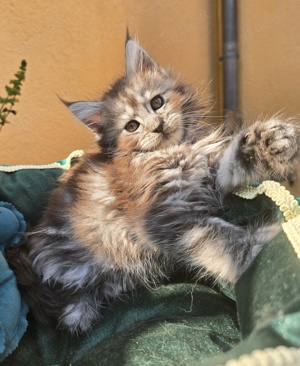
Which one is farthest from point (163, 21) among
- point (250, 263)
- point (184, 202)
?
point (250, 263)

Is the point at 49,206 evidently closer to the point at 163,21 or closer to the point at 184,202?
the point at 184,202

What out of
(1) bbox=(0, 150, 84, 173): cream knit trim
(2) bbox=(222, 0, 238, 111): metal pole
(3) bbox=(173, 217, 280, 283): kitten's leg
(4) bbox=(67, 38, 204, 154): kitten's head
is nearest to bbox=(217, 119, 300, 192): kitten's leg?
(3) bbox=(173, 217, 280, 283): kitten's leg

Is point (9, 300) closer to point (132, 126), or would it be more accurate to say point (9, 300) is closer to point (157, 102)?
point (132, 126)

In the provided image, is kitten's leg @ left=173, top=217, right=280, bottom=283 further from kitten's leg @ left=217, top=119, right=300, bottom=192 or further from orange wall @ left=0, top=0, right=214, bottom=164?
orange wall @ left=0, top=0, right=214, bottom=164

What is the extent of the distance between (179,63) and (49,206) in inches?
56.7

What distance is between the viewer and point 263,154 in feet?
3.29

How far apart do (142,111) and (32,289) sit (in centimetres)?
64

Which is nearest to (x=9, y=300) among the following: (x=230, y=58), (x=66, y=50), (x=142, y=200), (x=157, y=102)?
(x=142, y=200)

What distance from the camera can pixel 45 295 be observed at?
1.22 m

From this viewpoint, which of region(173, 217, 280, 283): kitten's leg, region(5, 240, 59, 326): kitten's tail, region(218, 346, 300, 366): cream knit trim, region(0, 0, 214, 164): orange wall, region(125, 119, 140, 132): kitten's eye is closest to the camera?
region(218, 346, 300, 366): cream knit trim

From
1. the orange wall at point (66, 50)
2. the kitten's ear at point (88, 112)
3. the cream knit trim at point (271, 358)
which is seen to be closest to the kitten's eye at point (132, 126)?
the kitten's ear at point (88, 112)

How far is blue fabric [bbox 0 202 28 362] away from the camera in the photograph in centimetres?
104

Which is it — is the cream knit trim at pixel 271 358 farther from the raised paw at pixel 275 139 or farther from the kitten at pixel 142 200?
the raised paw at pixel 275 139

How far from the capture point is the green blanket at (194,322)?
64 centimetres
